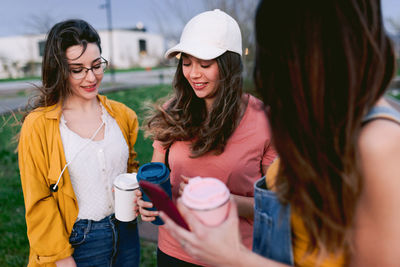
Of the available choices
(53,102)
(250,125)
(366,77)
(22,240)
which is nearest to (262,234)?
(366,77)

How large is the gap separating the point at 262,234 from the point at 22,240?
347 cm

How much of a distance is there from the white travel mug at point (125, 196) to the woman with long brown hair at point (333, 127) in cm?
86

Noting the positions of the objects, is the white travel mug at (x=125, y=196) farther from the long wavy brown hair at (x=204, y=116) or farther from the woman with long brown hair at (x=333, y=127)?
the woman with long brown hair at (x=333, y=127)

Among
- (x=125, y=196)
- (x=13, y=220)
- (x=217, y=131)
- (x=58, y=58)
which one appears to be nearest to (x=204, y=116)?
(x=217, y=131)

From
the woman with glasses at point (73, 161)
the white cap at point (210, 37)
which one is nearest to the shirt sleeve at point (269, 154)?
the white cap at point (210, 37)

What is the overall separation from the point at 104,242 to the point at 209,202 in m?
1.36

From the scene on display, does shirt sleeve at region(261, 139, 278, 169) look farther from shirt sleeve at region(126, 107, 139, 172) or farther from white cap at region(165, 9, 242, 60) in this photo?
shirt sleeve at region(126, 107, 139, 172)

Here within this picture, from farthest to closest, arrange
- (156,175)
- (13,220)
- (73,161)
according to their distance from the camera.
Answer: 1. (13,220)
2. (73,161)
3. (156,175)

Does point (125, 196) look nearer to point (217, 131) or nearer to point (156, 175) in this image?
point (156, 175)

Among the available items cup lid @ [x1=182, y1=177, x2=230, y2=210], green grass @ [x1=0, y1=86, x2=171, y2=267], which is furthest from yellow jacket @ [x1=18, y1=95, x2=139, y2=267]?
cup lid @ [x1=182, y1=177, x2=230, y2=210]

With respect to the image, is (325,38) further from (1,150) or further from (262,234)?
(1,150)

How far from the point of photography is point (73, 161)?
6.52ft

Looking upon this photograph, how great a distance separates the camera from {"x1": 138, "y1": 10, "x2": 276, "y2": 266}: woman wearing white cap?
5.94ft

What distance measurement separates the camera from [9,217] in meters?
4.01
